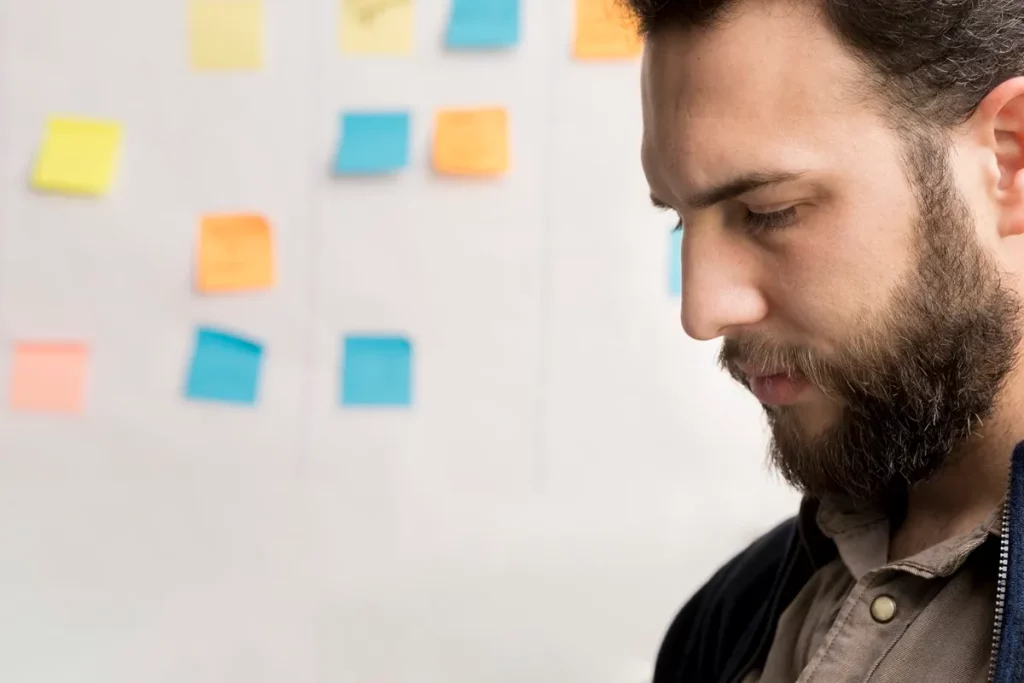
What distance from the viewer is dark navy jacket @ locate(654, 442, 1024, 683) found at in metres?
0.83

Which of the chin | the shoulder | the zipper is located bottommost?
the shoulder

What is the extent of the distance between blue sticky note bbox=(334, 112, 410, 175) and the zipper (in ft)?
2.70

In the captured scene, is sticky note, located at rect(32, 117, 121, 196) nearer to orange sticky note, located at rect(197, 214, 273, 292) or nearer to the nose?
orange sticky note, located at rect(197, 214, 273, 292)

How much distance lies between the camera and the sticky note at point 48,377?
4.10 ft

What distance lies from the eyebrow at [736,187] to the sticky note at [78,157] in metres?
0.84

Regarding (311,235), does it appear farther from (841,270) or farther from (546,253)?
(841,270)

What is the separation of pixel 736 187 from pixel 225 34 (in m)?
0.82

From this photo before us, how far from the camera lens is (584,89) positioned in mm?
1217

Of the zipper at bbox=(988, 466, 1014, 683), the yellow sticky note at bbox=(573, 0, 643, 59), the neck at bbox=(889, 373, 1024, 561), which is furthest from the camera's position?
the yellow sticky note at bbox=(573, 0, 643, 59)

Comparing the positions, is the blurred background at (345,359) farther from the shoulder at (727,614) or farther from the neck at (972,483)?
the neck at (972,483)

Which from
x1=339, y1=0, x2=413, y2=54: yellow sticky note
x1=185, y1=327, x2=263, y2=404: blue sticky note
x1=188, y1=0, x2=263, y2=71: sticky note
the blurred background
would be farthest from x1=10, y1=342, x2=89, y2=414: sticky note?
x1=339, y1=0, x2=413, y2=54: yellow sticky note

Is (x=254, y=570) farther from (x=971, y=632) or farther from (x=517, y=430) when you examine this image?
(x=971, y=632)

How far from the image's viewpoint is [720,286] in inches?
27.8

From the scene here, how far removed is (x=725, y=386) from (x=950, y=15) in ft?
2.00
